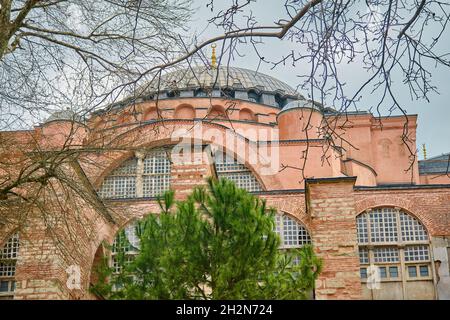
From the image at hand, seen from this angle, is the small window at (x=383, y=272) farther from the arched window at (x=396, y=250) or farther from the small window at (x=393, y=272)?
the small window at (x=393, y=272)

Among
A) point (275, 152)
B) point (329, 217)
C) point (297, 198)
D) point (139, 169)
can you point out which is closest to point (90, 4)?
point (329, 217)

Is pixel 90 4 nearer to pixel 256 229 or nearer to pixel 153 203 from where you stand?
pixel 256 229

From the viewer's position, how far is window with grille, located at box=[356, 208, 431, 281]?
49.0 ft

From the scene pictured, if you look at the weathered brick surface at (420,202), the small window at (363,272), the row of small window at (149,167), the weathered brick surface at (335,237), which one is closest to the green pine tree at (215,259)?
the weathered brick surface at (335,237)

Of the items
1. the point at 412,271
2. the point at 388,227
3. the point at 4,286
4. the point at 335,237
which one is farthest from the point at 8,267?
the point at 412,271

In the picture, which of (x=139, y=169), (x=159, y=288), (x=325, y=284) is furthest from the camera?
(x=139, y=169)

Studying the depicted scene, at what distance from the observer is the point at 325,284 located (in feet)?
38.6

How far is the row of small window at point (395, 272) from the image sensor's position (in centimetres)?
1493

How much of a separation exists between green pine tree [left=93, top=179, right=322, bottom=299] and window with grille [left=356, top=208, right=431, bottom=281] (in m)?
6.85

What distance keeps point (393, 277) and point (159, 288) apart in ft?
27.8

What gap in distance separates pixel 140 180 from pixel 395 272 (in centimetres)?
732

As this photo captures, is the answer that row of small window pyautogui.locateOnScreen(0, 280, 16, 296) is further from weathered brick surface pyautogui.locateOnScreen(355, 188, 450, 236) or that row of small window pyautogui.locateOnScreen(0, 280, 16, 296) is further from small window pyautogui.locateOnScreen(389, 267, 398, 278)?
small window pyautogui.locateOnScreen(389, 267, 398, 278)

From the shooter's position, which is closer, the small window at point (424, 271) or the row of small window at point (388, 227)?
the small window at point (424, 271)

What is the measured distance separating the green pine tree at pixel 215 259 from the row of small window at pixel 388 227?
276 inches
